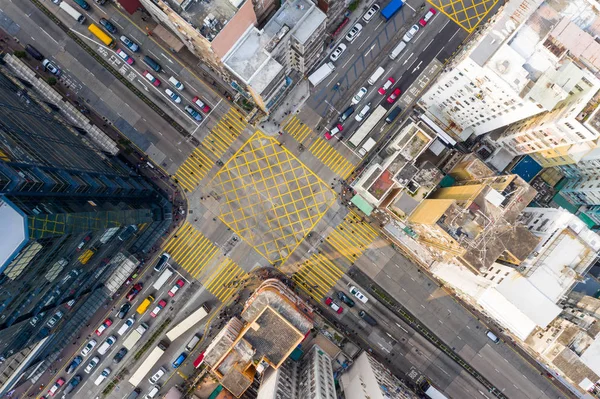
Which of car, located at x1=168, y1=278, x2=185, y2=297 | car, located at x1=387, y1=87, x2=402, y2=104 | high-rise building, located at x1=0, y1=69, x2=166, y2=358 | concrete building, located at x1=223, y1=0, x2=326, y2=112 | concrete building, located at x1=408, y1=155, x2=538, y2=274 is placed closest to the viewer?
high-rise building, located at x1=0, y1=69, x2=166, y2=358

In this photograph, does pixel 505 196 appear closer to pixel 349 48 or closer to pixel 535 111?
pixel 535 111

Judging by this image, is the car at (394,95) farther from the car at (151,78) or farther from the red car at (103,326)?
the red car at (103,326)

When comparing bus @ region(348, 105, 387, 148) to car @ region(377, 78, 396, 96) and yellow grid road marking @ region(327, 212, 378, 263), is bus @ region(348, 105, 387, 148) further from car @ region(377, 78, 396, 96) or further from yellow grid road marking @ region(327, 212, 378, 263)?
yellow grid road marking @ region(327, 212, 378, 263)

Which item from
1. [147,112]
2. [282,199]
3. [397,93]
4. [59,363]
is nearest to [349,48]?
[397,93]

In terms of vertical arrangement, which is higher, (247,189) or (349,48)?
(349,48)

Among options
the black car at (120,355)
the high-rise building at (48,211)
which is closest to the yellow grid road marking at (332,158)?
the high-rise building at (48,211)

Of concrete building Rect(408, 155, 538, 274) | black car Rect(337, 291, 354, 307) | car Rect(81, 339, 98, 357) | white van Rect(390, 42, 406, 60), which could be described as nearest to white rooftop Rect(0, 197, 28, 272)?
car Rect(81, 339, 98, 357)

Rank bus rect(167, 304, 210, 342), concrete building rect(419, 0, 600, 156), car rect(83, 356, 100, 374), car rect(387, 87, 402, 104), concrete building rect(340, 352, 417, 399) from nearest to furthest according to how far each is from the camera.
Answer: concrete building rect(419, 0, 600, 156) < concrete building rect(340, 352, 417, 399) < bus rect(167, 304, 210, 342) < car rect(387, 87, 402, 104) < car rect(83, 356, 100, 374)
